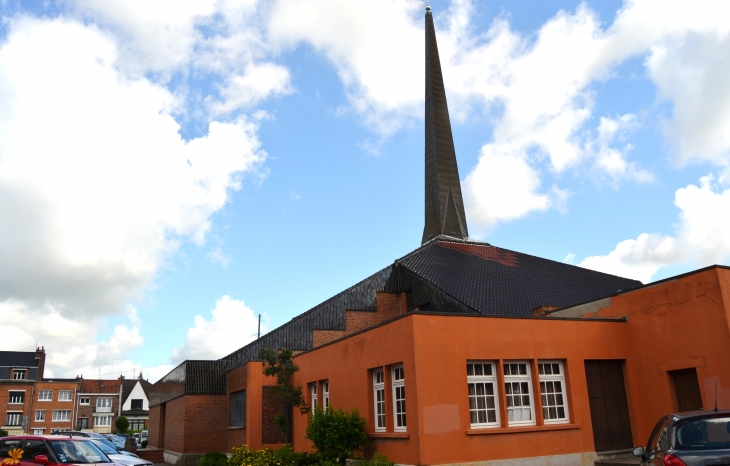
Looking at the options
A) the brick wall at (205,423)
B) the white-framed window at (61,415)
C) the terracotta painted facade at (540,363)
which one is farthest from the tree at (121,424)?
the terracotta painted facade at (540,363)

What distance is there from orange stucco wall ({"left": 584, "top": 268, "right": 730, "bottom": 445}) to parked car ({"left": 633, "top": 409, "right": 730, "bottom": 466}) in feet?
21.4

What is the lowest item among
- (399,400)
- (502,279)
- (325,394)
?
(399,400)

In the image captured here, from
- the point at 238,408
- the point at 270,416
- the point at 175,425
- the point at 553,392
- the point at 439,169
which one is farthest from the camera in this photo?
the point at 439,169

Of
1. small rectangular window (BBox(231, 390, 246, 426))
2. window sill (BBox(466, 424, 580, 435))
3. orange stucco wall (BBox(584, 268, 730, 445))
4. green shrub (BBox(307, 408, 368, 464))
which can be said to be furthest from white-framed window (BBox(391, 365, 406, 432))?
small rectangular window (BBox(231, 390, 246, 426))

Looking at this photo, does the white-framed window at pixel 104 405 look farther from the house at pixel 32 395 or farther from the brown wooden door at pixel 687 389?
the brown wooden door at pixel 687 389

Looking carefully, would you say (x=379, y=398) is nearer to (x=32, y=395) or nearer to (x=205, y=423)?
(x=205, y=423)

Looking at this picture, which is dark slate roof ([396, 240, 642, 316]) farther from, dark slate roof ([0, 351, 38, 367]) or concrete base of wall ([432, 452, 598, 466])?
dark slate roof ([0, 351, 38, 367])

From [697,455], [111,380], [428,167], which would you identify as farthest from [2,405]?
[697,455]

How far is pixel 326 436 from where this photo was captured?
1392cm

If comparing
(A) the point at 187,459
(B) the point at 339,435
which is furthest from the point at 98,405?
(B) the point at 339,435

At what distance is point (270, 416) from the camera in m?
22.5

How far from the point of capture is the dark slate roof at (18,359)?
6906 cm

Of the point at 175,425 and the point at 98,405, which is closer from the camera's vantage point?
the point at 175,425

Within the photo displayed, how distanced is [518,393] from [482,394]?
0.99m
